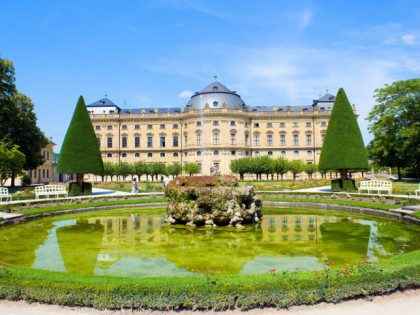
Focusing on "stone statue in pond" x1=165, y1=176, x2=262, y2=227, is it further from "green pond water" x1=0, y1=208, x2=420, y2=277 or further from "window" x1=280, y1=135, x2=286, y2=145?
"window" x1=280, y1=135, x2=286, y2=145

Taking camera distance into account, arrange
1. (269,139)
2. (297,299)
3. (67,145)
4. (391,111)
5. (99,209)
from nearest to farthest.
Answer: (297,299), (99,209), (67,145), (391,111), (269,139)

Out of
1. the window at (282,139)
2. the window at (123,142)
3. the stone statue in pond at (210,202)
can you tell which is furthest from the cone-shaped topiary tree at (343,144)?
the window at (123,142)

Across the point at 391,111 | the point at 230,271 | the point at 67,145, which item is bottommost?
the point at 230,271

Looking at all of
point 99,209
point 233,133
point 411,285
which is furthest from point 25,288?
point 233,133

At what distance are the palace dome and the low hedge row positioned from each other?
50495 millimetres

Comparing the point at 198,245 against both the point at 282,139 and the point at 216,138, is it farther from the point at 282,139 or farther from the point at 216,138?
the point at 282,139

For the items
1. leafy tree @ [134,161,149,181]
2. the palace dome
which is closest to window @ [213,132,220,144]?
the palace dome

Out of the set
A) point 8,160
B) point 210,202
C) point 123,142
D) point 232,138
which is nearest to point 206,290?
point 210,202

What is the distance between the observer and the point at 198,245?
412 inches

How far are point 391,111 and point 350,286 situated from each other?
119ft

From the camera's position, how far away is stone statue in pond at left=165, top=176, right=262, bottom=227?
13.4 metres

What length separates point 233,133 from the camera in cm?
5588

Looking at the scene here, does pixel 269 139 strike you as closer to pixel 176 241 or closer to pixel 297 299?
pixel 176 241

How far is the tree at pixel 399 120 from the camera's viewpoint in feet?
115
